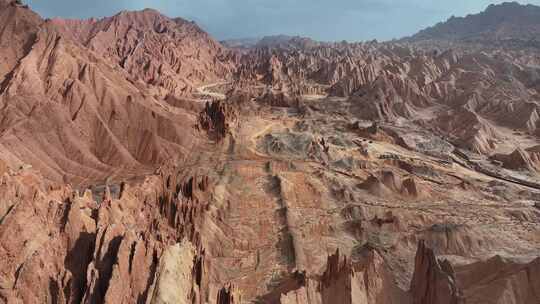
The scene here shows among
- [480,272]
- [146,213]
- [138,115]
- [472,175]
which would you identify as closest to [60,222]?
[146,213]

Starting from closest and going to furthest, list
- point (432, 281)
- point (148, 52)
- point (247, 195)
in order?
point (432, 281)
point (247, 195)
point (148, 52)

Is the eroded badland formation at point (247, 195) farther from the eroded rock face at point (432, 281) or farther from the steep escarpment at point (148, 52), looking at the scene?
the steep escarpment at point (148, 52)

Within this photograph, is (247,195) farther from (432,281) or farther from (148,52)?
(148,52)

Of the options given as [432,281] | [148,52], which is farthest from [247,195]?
[148,52]

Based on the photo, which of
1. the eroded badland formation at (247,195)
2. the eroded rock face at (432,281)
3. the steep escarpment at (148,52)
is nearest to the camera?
the eroded badland formation at (247,195)

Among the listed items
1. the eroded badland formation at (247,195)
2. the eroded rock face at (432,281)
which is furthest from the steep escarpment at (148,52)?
the eroded rock face at (432,281)

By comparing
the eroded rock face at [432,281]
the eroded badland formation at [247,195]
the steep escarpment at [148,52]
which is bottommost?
the eroded rock face at [432,281]

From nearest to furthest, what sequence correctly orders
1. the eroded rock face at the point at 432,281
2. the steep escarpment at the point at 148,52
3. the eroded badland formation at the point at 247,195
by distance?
1. the eroded badland formation at the point at 247,195
2. the eroded rock face at the point at 432,281
3. the steep escarpment at the point at 148,52

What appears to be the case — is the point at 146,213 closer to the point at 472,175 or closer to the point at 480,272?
the point at 480,272

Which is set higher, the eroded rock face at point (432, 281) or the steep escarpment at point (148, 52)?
the steep escarpment at point (148, 52)
